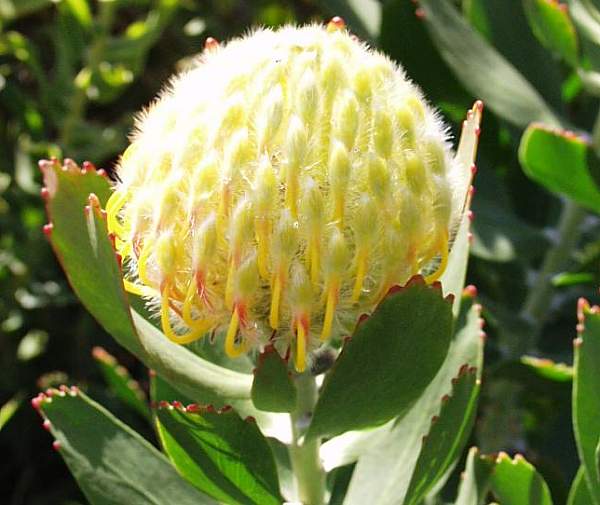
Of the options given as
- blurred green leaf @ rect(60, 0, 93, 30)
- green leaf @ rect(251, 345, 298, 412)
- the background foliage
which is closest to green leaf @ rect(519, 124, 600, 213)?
the background foliage

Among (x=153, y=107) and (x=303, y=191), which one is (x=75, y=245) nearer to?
(x=153, y=107)

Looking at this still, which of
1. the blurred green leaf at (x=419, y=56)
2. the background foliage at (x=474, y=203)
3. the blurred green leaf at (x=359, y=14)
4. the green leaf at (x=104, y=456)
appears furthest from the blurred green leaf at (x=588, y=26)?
the green leaf at (x=104, y=456)

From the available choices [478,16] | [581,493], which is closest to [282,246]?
[581,493]

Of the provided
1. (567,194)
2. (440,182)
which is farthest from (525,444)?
(440,182)

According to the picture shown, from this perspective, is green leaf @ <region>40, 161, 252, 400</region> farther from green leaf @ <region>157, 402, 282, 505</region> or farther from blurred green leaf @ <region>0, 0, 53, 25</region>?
blurred green leaf @ <region>0, 0, 53, 25</region>

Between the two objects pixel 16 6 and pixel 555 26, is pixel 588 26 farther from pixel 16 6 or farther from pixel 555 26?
pixel 16 6

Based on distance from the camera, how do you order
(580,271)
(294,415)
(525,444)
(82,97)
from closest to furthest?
(294,415), (580,271), (525,444), (82,97)
